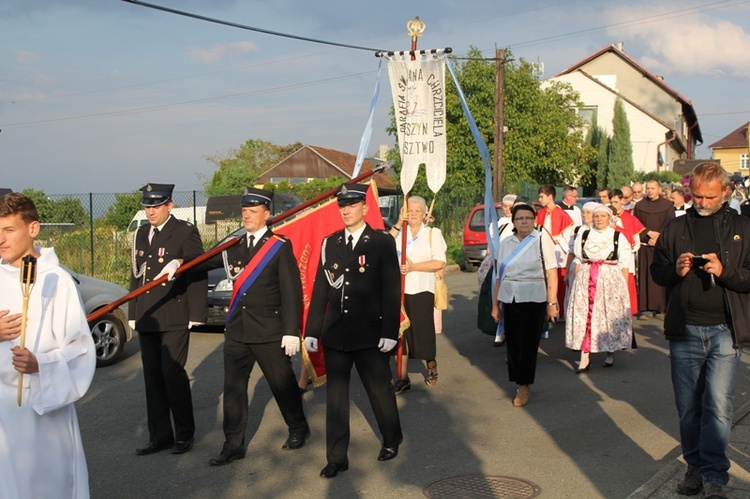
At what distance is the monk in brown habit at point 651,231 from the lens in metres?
13.4

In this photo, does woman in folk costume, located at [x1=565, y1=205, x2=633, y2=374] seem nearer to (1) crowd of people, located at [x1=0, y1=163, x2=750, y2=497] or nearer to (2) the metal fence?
(1) crowd of people, located at [x1=0, y1=163, x2=750, y2=497]

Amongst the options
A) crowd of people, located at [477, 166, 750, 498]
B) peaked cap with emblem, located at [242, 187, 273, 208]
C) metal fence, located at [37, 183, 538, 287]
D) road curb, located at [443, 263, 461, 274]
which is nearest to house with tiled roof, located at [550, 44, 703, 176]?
road curb, located at [443, 263, 461, 274]

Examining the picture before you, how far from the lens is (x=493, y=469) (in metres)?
6.06

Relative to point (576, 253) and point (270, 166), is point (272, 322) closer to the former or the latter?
point (576, 253)

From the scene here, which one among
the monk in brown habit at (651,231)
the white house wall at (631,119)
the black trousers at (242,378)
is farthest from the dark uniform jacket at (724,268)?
the white house wall at (631,119)

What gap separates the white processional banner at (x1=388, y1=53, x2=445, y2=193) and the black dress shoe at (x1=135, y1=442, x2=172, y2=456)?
155 inches

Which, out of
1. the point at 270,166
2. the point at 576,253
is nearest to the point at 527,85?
the point at 576,253

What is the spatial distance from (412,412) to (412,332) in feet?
3.52

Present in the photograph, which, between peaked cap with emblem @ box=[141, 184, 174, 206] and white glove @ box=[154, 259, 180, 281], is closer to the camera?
white glove @ box=[154, 259, 180, 281]

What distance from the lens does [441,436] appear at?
6.95m

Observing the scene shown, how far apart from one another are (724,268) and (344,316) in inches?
99.3

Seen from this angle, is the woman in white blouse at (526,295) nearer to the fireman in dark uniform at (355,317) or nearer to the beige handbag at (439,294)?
the beige handbag at (439,294)

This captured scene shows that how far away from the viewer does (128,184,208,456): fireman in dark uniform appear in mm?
6629

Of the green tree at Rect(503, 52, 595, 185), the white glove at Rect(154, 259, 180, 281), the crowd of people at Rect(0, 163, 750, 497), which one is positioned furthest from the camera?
the green tree at Rect(503, 52, 595, 185)
